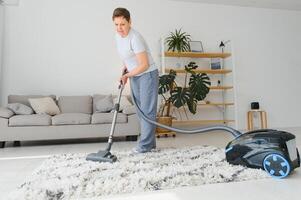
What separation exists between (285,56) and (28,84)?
5226 mm

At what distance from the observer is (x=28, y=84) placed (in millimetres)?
4059

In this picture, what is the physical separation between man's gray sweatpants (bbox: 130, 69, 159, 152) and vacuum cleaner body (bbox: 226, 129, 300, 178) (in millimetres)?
773

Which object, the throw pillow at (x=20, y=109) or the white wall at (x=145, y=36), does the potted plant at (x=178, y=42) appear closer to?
the white wall at (x=145, y=36)

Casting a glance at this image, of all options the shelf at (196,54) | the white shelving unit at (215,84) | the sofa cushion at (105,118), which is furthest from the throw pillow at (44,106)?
the shelf at (196,54)

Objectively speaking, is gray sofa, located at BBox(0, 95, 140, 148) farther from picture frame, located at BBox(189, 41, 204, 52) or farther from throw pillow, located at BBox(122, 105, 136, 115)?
picture frame, located at BBox(189, 41, 204, 52)

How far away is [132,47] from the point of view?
2025 mm

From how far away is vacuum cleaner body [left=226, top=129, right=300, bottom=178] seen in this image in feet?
4.53

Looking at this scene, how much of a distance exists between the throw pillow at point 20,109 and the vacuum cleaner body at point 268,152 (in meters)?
2.81

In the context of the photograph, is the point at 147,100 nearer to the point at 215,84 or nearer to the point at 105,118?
the point at 105,118

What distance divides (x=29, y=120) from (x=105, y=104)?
1078 mm

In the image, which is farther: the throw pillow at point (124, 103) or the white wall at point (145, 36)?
the white wall at point (145, 36)

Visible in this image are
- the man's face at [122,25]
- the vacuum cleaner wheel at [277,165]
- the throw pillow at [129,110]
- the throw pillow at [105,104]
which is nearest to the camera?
the vacuum cleaner wheel at [277,165]

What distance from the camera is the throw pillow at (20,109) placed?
3.29m

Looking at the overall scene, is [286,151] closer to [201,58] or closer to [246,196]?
[246,196]
